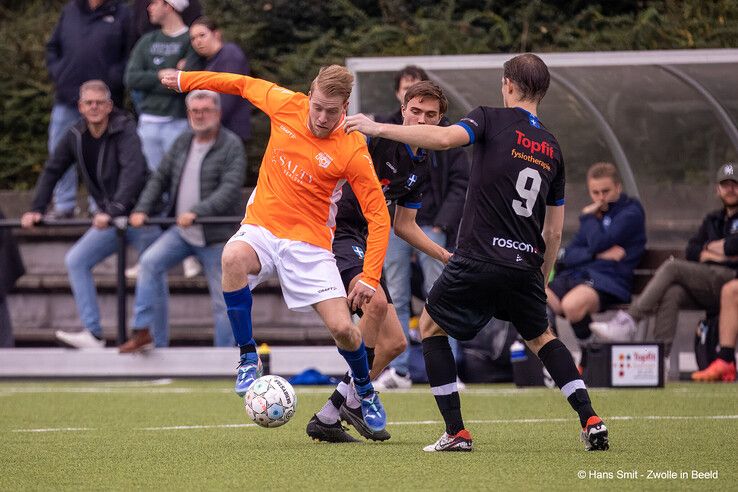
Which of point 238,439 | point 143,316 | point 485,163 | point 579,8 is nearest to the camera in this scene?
point 485,163

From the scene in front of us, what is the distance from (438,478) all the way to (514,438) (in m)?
1.83

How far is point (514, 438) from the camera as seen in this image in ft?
25.6

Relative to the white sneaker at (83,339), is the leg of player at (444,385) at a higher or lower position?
higher

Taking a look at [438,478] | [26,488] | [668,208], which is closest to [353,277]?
[438,478]

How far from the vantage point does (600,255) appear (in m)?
12.7

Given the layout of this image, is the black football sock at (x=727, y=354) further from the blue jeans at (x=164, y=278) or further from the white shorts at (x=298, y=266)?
the white shorts at (x=298, y=266)

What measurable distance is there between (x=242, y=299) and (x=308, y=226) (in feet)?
1.78

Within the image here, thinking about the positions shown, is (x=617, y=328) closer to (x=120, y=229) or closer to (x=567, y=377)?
(x=120, y=229)

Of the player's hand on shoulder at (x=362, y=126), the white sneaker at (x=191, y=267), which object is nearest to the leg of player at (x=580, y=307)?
the white sneaker at (x=191, y=267)

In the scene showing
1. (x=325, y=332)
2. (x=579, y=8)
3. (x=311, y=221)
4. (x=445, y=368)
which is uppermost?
(x=579, y=8)

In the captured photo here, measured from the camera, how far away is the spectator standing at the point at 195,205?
12.7 meters

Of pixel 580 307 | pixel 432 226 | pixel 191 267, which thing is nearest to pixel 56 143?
pixel 191 267

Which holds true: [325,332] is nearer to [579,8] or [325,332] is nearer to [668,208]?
[668,208]

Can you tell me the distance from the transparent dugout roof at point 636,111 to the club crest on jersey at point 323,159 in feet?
18.2
